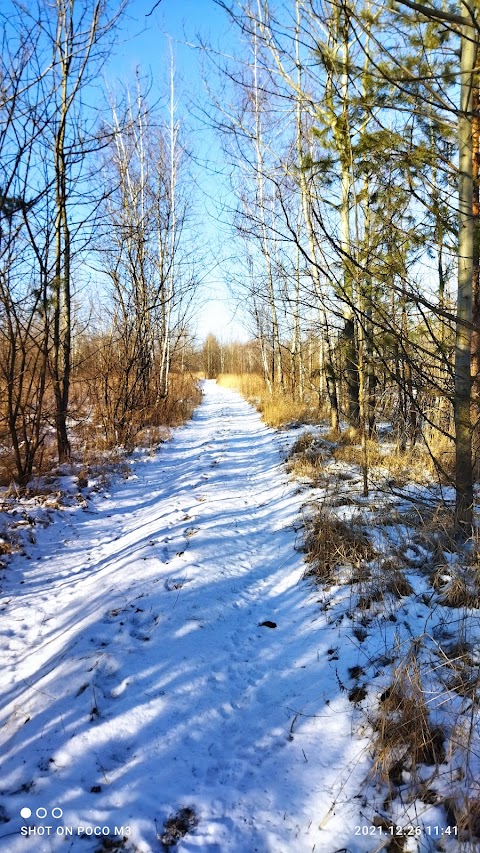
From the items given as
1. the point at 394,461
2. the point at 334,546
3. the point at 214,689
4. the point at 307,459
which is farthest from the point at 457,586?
the point at 307,459

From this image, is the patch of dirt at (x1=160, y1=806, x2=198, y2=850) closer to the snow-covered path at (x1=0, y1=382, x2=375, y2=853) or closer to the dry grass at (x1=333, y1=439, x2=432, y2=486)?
the snow-covered path at (x1=0, y1=382, x2=375, y2=853)

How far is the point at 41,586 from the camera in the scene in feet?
11.5

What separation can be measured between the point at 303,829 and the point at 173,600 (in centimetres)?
169

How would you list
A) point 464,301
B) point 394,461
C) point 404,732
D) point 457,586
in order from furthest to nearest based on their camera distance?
point 394,461, point 464,301, point 457,586, point 404,732

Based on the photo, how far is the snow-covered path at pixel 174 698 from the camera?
1641mm

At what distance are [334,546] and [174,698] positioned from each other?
180 centimetres

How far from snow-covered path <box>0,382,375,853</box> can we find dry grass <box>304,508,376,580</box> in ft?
0.63

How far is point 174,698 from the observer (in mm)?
2238

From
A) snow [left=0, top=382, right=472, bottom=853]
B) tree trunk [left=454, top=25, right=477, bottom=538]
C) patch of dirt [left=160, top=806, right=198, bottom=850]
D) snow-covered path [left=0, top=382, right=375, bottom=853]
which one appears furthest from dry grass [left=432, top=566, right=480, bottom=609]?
patch of dirt [left=160, top=806, right=198, bottom=850]

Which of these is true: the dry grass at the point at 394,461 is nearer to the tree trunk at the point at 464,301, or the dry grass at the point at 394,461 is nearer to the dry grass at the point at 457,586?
the tree trunk at the point at 464,301

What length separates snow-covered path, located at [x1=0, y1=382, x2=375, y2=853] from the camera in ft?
5.38

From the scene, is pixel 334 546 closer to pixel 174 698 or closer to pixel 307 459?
pixel 174 698

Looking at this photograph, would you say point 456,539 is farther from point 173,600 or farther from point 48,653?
point 48,653

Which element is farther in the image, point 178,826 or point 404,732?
point 404,732
